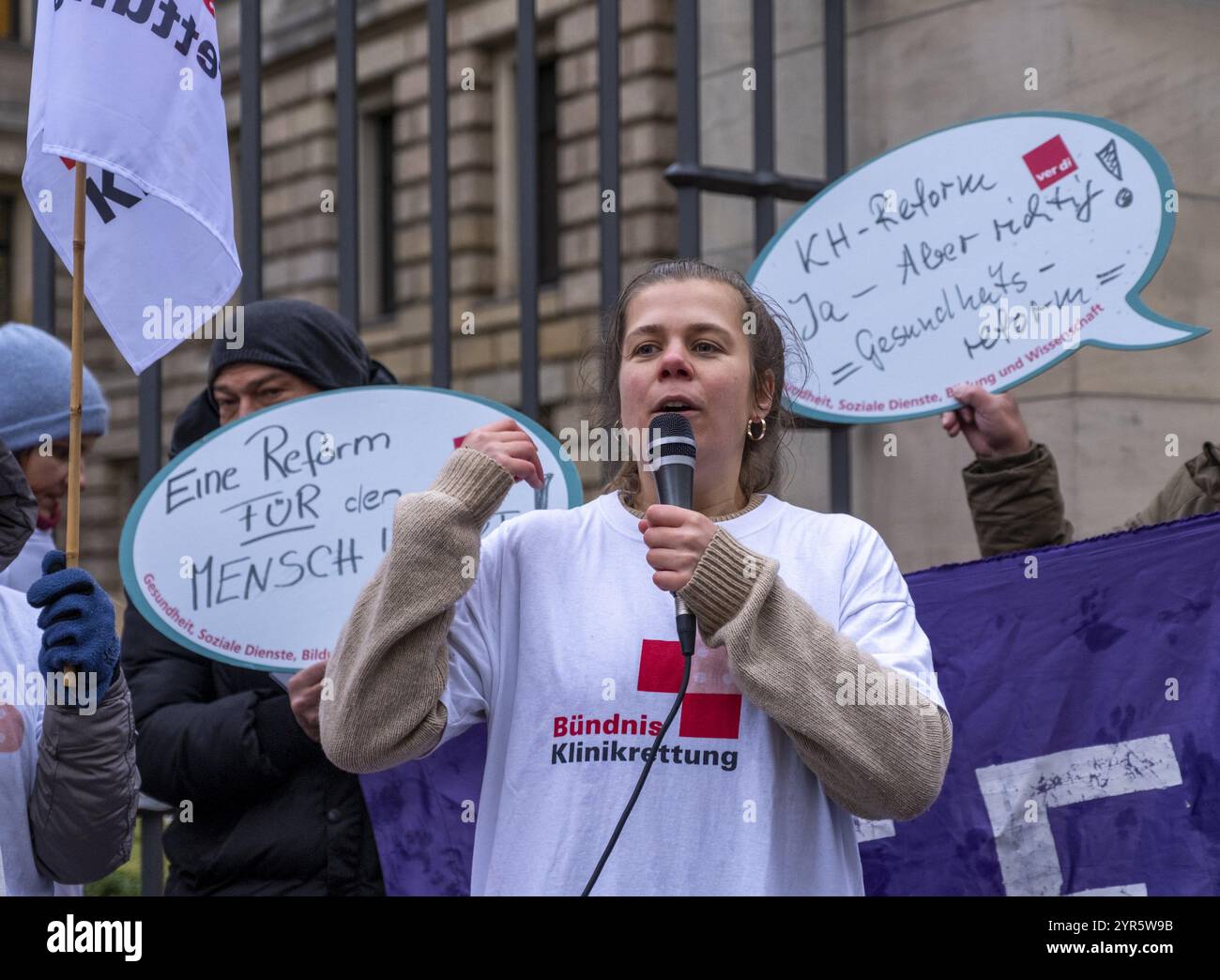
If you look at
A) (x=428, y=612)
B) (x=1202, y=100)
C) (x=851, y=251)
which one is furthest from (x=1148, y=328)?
(x=1202, y=100)

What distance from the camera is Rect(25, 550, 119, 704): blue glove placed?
8.12 feet

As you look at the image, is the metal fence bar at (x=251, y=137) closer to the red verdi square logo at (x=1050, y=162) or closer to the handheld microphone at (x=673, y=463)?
the red verdi square logo at (x=1050, y=162)

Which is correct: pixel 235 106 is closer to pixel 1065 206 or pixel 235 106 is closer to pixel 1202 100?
pixel 1202 100

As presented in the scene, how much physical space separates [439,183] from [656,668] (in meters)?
1.86

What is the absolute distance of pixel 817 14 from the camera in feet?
22.0

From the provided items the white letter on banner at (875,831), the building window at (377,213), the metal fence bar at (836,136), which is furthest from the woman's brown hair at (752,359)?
the building window at (377,213)

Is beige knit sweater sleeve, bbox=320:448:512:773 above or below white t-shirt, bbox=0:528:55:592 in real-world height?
below

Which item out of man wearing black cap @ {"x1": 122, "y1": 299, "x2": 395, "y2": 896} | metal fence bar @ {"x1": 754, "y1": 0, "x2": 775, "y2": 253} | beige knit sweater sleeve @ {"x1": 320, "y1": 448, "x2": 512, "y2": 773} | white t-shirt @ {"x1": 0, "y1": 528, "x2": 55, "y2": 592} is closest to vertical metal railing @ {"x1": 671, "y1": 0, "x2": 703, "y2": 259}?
metal fence bar @ {"x1": 754, "y1": 0, "x2": 775, "y2": 253}

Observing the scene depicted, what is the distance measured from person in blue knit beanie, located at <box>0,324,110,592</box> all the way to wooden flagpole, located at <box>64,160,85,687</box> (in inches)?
29.2

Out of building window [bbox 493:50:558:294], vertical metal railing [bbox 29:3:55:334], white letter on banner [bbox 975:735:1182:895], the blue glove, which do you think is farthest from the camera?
building window [bbox 493:50:558:294]

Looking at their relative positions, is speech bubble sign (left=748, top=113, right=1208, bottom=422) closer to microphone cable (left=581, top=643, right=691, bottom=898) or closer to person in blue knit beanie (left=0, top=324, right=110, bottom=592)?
microphone cable (left=581, top=643, right=691, bottom=898)

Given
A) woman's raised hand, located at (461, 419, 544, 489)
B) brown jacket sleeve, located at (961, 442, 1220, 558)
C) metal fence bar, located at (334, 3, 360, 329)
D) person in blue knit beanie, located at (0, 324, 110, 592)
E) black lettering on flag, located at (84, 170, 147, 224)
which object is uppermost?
metal fence bar, located at (334, 3, 360, 329)

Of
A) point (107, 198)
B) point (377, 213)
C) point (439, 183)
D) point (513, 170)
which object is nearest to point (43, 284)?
point (439, 183)
